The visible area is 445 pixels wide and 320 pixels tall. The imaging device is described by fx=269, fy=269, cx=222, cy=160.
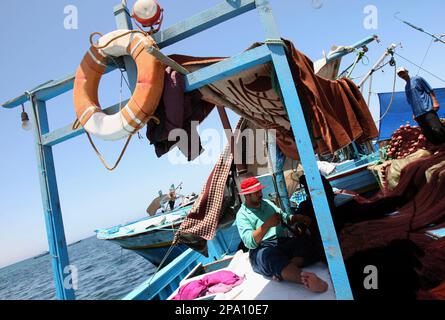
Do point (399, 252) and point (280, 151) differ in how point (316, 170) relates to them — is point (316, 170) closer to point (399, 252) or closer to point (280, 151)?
point (399, 252)

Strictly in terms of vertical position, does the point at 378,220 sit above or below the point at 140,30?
below

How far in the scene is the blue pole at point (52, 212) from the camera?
312 cm

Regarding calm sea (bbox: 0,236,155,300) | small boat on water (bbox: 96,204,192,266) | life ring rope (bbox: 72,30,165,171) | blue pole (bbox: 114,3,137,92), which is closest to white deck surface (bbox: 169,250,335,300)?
life ring rope (bbox: 72,30,165,171)

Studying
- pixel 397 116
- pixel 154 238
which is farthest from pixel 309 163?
Result: pixel 397 116

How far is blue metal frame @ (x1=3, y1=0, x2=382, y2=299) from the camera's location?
239 cm

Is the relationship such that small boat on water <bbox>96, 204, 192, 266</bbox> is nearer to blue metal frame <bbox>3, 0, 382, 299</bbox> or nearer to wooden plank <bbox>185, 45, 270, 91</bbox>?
blue metal frame <bbox>3, 0, 382, 299</bbox>

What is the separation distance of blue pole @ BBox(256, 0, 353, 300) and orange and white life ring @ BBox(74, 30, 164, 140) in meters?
1.17

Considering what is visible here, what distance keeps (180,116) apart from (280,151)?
3.02 metres

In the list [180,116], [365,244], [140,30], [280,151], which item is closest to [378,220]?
[365,244]

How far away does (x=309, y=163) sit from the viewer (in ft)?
8.05

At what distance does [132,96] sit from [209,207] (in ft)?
9.05

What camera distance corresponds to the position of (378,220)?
4.71m

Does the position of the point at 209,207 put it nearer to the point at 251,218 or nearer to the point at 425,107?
the point at 251,218

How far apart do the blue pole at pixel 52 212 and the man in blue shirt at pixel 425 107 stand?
6964 mm
